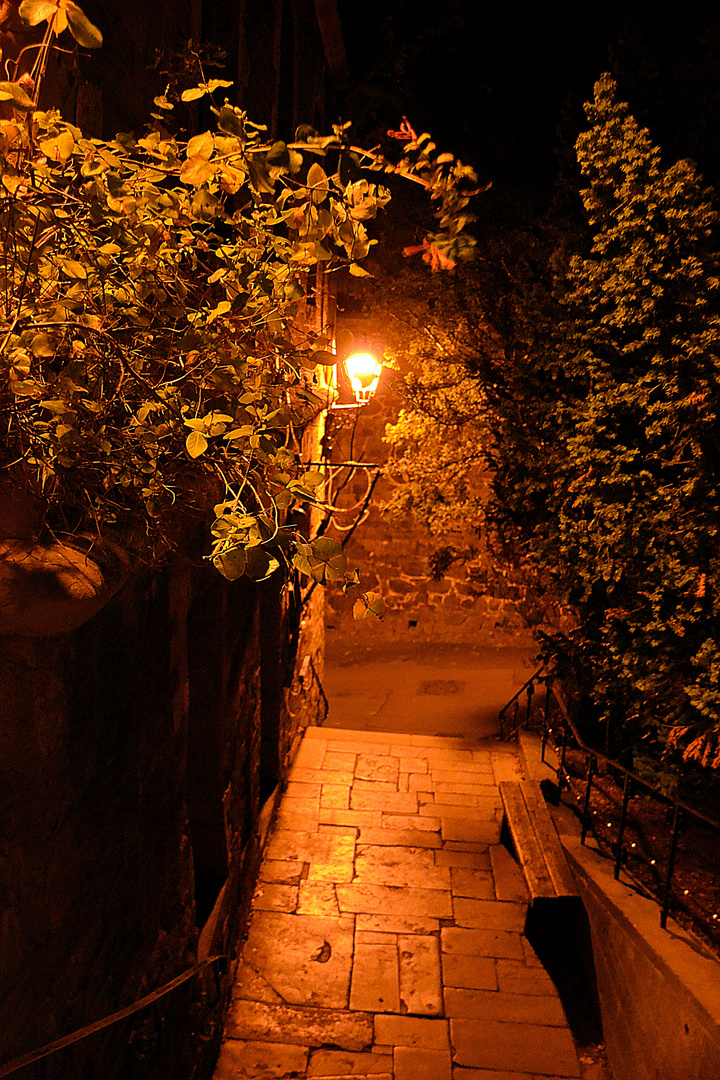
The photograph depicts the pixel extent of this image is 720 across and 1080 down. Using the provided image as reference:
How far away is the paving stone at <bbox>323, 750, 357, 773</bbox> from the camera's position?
6949mm

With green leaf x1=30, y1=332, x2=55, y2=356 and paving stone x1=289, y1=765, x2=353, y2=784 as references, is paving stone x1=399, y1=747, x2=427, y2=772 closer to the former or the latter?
paving stone x1=289, y1=765, x2=353, y2=784

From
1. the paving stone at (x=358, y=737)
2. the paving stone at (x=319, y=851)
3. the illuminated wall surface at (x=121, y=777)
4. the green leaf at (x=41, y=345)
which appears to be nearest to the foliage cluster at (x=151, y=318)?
the green leaf at (x=41, y=345)

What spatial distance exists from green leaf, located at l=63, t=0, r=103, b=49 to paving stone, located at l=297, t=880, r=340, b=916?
5015 mm

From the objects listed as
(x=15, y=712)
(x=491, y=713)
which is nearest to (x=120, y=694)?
(x=15, y=712)

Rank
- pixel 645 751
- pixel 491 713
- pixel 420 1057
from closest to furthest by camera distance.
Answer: pixel 420 1057, pixel 645 751, pixel 491 713

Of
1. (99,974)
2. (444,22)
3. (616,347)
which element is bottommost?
(99,974)

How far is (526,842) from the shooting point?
5309 millimetres

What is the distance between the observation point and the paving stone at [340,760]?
22.8 ft

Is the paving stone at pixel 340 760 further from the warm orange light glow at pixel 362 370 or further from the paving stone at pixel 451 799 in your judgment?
the warm orange light glow at pixel 362 370

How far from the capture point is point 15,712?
80.3 inches

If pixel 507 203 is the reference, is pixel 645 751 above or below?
below

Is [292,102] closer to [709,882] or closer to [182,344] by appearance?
[182,344]

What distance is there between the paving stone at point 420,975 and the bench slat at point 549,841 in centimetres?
88

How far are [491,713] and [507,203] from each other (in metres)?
5.92
